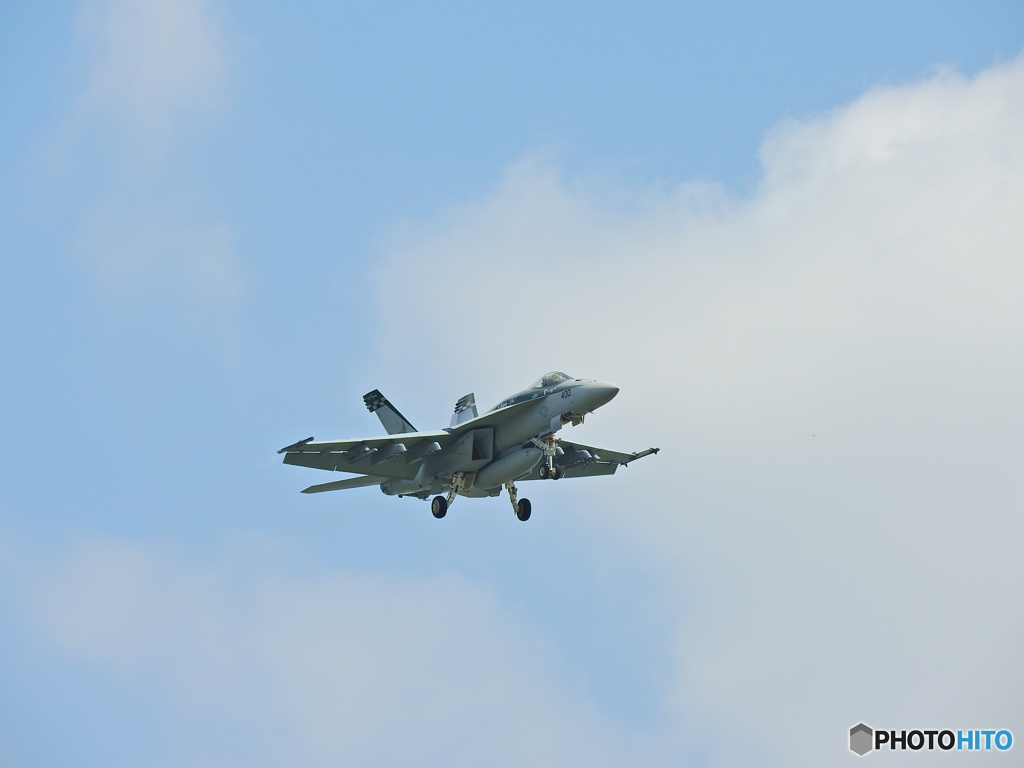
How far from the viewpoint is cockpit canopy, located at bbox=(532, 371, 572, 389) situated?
40.1 meters

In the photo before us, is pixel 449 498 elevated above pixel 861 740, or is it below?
above

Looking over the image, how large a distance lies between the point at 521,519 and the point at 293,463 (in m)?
8.44

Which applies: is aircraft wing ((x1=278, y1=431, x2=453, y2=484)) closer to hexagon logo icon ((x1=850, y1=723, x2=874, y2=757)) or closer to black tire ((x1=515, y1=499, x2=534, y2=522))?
black tire ((x1=515, y1=499, x2=534, y2=522))

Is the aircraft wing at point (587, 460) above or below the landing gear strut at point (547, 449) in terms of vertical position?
above

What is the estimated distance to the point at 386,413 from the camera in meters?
46.9

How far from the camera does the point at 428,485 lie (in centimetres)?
4331

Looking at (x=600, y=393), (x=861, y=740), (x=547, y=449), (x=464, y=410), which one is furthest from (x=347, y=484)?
(x=861, y=740)

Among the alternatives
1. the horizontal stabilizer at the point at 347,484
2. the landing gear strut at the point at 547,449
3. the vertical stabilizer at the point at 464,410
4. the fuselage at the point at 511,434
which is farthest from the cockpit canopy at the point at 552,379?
the horizontal stabilizer at the point at 347,484

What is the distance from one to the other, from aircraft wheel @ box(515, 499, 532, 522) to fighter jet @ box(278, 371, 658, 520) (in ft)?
0.12

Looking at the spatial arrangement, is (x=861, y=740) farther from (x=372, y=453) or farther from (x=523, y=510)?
(x=372, y=453)

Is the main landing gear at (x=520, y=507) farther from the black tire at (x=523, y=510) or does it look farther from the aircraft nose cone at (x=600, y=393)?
the aircraft nose cone at (x=600, y=393)

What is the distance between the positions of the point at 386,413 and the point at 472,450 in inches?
264

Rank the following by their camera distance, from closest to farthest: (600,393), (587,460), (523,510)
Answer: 1. (600,393)
2. (523,510)
3. (587,460)

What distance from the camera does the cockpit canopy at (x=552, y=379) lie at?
40.1 meters
